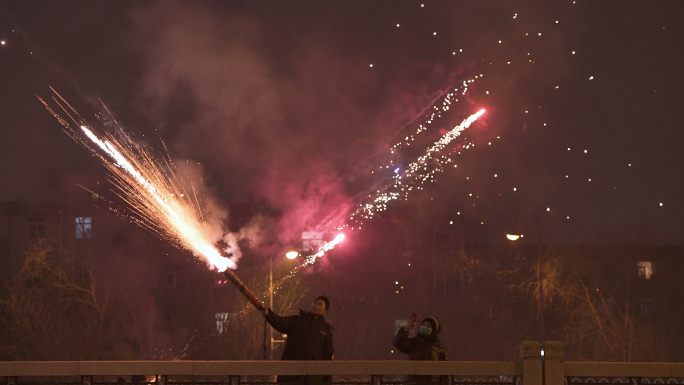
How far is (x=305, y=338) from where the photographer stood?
Answer: 830 cm

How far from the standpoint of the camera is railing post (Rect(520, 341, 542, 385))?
23.5ft

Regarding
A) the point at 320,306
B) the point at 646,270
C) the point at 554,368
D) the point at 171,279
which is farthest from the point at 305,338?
the point at 646,270

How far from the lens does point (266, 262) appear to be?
3297cm

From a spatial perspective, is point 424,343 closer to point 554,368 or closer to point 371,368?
point 371,368

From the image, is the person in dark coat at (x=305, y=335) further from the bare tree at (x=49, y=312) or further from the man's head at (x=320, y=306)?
the bare tree at (x=49, y=312)

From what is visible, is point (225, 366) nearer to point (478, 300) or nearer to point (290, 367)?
point (290, 367)

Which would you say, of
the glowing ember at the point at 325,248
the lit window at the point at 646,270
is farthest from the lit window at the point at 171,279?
the lit window at the point at 646,270

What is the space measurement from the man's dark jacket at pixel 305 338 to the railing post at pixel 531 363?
2395 mm

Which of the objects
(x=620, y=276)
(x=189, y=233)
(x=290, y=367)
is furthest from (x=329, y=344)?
(x=620, y=276)

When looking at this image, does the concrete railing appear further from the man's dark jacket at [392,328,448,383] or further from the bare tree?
the bare tree

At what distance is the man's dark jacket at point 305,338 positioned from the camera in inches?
325

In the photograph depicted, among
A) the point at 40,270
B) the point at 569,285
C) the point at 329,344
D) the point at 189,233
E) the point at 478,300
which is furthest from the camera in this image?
the point at 478,300

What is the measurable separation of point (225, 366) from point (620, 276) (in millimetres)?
32929

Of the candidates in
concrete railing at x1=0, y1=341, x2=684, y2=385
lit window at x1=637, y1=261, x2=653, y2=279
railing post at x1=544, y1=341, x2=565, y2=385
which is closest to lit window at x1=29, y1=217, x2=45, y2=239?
lit window at x1=637, y1=261, x2=653, y2=279
